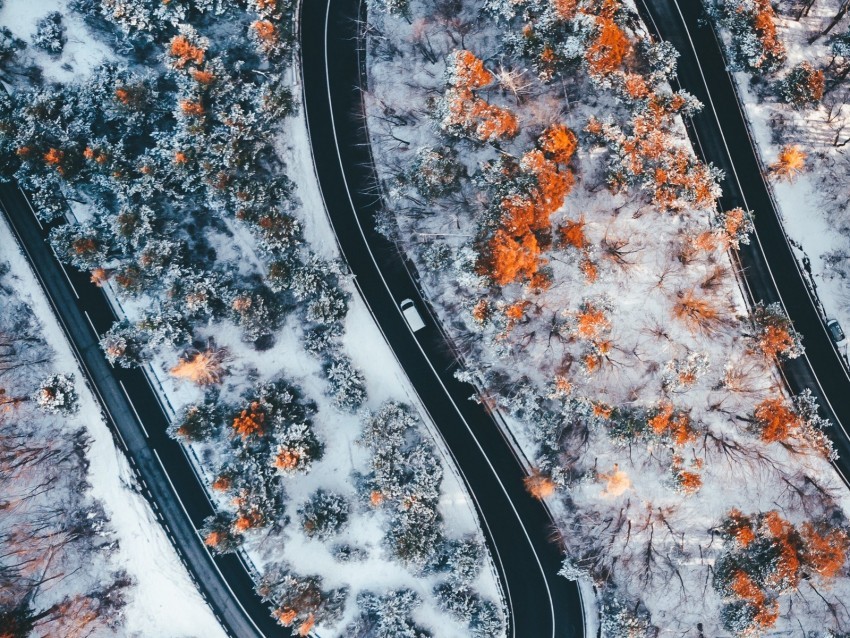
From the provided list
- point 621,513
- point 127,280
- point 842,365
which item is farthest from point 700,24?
point 127,280

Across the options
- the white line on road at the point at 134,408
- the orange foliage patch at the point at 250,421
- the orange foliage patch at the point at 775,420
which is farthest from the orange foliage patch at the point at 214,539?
the orange foliage patch at the point at 775,420

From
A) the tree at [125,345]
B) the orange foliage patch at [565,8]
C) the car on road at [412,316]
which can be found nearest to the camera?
the orange foliage patch at [565,8]

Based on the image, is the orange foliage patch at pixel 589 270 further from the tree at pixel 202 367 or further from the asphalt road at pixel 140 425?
the asphalt road at pixel 140 425

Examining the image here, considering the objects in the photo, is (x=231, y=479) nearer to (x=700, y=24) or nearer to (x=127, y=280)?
(x=127, y=280)

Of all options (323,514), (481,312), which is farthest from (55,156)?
(481,312)

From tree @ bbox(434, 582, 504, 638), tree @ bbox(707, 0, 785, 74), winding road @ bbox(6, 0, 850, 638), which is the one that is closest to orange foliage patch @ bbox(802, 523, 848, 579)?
winding road @ bbox(6, 0, 850, 638)

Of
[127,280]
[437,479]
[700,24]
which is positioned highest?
[127,280]
